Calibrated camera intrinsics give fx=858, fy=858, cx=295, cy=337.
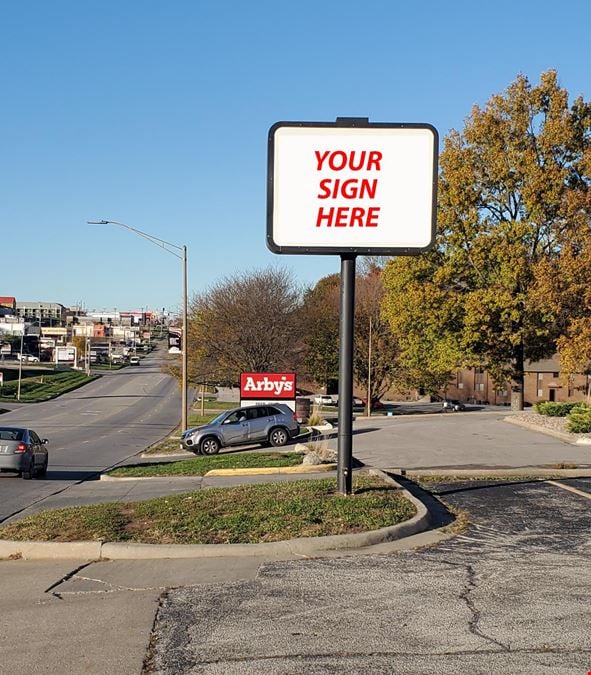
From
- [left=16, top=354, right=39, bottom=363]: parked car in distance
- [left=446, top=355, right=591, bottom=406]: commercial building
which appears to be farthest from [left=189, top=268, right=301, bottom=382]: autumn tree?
[left=16, top=354, right=39, bottom=363]: parked car in distance

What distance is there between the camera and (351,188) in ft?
39.0

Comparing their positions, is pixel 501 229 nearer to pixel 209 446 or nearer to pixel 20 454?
pixel 209 446

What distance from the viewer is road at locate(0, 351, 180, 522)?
66.1 ft

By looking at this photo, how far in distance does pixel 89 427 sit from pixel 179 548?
135 feet

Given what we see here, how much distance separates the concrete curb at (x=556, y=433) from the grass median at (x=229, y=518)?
14.4 metres

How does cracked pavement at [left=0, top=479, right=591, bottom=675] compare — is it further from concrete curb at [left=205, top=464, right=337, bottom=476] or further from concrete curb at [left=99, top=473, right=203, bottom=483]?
concrete curb at [left=99, top=473, right=203, bottom=483]

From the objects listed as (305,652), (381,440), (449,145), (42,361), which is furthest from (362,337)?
(42,361)

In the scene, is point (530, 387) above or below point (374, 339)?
below

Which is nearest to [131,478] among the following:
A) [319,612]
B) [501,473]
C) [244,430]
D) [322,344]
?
[501,473]

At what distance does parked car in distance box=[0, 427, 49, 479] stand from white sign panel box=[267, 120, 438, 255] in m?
12.3

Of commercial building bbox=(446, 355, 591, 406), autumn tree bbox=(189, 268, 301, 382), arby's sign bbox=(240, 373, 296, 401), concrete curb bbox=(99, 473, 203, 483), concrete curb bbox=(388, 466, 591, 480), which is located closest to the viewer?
concrete curb bbox=(388, 466, 591, 480)

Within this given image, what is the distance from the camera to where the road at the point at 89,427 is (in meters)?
20.2

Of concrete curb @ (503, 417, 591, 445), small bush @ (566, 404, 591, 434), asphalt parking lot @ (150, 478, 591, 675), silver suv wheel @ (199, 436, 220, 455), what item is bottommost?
silver suv wheel @ (199, 436, 220, 455)

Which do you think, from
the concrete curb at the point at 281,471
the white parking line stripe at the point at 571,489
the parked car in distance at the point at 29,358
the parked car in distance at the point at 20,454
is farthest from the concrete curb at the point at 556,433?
the parked car in distance at the point at 29,358
